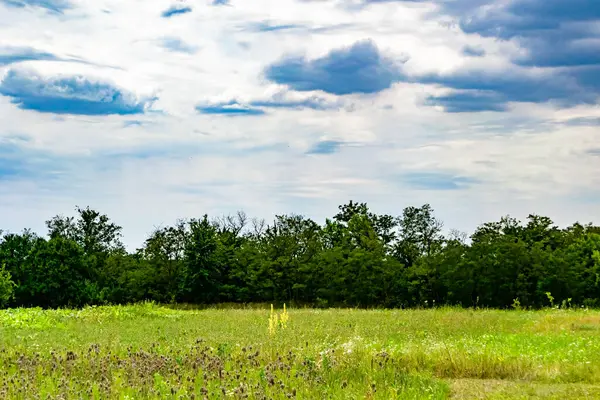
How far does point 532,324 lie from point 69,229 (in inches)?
2439

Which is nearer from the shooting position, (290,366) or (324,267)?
(290,366)

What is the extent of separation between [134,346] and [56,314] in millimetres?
Answer: 14607

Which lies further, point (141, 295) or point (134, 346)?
point (141, 295)

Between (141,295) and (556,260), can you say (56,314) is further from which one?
(556,260)

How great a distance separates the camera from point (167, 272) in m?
58.6

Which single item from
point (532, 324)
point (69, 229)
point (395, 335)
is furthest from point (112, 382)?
point (69, 229)

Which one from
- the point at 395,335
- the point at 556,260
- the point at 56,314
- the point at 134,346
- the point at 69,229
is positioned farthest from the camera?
the point at 69,229

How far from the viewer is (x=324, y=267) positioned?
5453cm

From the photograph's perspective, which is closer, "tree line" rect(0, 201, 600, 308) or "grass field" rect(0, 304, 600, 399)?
"grass field" rect(0, 304, 600, 399)

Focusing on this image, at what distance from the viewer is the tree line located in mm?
47906

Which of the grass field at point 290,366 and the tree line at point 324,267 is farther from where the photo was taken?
the tree line at point 324,267

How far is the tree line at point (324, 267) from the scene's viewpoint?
4791 cm

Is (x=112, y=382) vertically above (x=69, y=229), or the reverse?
(x=69, y=229)

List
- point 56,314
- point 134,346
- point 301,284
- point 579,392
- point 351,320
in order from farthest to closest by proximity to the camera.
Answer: point 301,284 → point 56,314 → point 351,320 → point 134,346 → point 579,392
